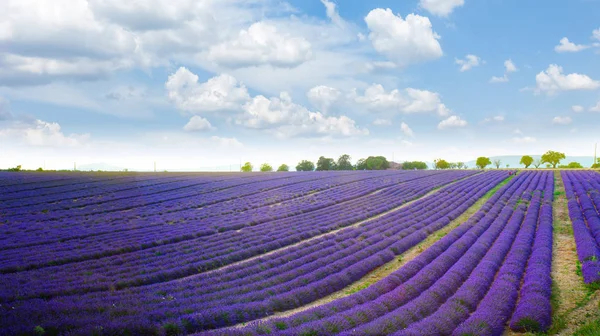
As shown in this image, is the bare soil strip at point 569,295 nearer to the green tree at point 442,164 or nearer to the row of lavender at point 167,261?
the row of lavender at point 167,261

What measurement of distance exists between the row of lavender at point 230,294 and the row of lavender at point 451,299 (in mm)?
1160

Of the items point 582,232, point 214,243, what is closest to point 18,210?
point 214,243

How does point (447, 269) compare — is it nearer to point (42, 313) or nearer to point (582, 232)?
point (582, 232)

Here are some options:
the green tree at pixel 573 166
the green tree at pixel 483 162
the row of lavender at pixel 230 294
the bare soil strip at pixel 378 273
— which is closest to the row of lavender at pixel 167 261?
the row of lavender at pixel 230 294

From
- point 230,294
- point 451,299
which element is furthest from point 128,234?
point 451,299

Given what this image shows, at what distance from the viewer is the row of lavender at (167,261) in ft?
35.7

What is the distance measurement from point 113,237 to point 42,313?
11.3 meters

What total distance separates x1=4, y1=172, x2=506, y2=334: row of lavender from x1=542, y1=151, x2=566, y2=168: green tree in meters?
102

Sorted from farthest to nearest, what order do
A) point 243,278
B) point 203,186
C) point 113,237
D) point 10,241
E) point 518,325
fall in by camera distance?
point 203,186
point 113,237
point 10,241
point 243,278
point 518,325

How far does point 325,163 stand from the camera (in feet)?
366

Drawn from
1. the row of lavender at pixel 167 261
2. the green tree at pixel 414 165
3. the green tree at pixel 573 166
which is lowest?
the row of lavender at pixel 167 261

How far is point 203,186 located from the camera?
155ft

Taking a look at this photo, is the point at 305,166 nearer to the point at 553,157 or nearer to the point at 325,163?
the point at 325,163

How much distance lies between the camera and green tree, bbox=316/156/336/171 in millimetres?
110625
